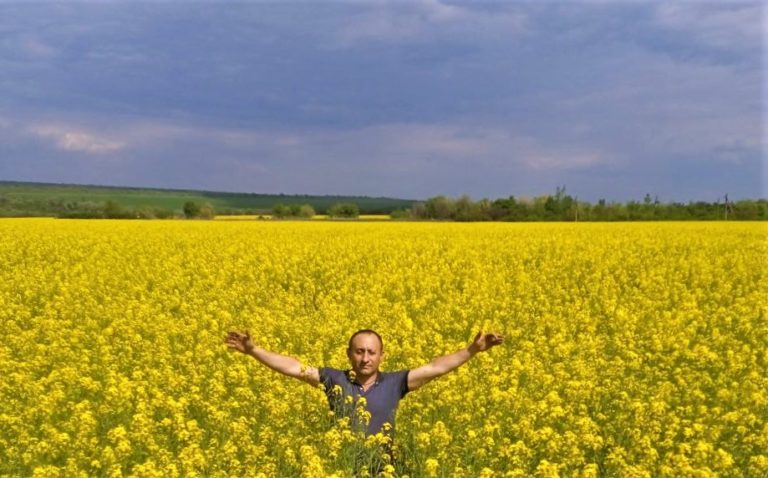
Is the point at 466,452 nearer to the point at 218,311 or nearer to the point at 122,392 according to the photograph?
the point at 122,392

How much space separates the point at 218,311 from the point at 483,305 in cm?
382

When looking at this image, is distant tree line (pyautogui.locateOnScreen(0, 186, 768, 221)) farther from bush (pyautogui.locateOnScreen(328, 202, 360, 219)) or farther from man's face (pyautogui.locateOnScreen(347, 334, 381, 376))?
man's face (pyautogui.locateOnScreen(347, 334, 381, 376))

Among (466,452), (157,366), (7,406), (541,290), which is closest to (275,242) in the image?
(541,290)

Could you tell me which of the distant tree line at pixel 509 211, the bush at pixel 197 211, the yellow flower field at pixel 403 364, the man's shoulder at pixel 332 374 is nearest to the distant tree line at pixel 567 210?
the distant tree line at pixel 509 211

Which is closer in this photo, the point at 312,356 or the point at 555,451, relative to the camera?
the point at 555,451

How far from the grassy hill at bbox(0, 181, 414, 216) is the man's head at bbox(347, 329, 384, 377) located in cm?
5816

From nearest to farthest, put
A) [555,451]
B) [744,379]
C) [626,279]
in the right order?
[555,451] → [744,379] → [626,279]

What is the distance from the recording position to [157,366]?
786cm

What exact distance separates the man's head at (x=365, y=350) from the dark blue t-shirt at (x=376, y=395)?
0.56ft

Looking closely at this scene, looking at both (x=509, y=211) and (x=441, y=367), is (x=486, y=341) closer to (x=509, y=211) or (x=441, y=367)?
(x=441, y=367)

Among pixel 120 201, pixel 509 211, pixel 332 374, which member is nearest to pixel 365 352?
pixel 332 374

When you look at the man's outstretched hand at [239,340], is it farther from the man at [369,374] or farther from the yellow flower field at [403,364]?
the yellow flower field at [403,364]

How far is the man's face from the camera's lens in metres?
4.80

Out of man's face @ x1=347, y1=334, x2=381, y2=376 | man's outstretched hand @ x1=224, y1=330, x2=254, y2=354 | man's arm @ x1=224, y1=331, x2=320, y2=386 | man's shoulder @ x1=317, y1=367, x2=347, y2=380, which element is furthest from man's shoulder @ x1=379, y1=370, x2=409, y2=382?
man's outstretched hand @ x1=224, y1=330, x2=254, y2=354
